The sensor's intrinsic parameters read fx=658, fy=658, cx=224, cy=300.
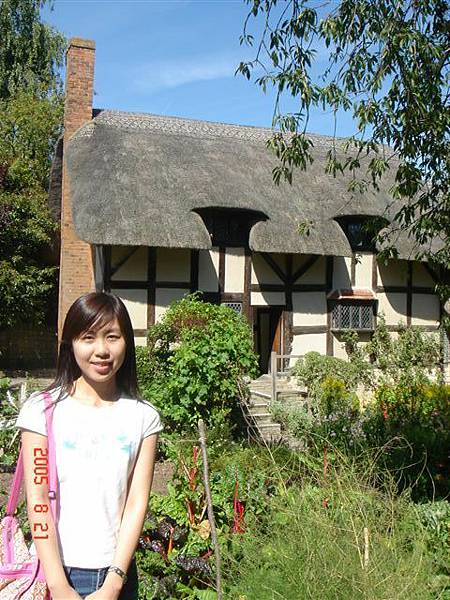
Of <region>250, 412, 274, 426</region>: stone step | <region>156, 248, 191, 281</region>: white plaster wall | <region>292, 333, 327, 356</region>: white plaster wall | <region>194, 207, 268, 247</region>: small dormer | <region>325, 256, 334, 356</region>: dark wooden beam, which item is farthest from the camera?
<region>325, 256, 334, 356</region>: dark wooden beam

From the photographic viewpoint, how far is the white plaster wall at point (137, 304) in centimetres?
1177

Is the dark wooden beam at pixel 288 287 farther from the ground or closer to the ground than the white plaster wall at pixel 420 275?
closer to the ground

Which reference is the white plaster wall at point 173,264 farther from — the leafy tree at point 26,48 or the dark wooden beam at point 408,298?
the leafy tree at point 26,48

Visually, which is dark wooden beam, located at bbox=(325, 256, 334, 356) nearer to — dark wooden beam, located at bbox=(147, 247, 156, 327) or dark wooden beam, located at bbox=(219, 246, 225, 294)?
dark wooden beam, located at bbox=(219, 246, 225, 294)

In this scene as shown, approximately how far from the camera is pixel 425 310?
14625mm

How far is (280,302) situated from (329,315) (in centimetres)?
121

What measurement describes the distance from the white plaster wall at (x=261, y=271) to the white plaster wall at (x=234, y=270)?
238 millimetres

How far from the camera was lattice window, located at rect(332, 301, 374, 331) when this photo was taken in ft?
44.6

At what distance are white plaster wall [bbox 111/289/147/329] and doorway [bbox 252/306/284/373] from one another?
8.90 feet

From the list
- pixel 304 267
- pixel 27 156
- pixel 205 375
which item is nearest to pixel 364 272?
pixel 304 267

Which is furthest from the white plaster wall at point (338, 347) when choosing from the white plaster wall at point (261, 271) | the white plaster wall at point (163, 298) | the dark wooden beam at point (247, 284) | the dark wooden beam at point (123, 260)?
the dark wooden beam at point (123, 260)

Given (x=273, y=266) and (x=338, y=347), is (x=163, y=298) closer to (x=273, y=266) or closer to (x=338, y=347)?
(x=273, y=266)
